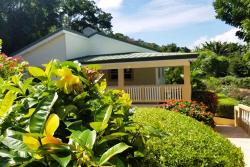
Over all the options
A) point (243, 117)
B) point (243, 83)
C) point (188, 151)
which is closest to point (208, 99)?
point (243, 117)

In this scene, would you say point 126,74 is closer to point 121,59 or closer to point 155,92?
point 121,59

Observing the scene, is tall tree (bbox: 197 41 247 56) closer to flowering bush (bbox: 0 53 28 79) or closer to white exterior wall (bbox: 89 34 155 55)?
white exterior wall (bbox: 89 34 155 55)

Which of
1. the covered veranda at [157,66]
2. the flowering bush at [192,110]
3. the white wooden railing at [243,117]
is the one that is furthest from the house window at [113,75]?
the flowering bush at [192,110]

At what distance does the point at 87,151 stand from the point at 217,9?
36.3 metres

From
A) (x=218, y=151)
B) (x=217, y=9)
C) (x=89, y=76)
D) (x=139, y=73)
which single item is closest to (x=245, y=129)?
(x=139, y=73)

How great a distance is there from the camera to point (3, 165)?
170 cm

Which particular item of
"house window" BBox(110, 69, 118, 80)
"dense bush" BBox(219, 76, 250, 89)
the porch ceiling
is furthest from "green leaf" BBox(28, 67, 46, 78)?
"dense bush" BBox(219, 76, 250, 89)

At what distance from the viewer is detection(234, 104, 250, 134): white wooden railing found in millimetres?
15348

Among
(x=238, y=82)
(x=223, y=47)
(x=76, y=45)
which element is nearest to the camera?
(x=76, y=45)

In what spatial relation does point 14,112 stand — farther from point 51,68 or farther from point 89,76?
point 89,76

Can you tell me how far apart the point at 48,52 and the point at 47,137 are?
23552 mm

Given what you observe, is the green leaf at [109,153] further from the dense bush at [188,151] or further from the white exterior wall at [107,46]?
the white exterior wall at [107,46]

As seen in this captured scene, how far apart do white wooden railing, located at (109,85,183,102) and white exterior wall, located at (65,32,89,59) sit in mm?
5954

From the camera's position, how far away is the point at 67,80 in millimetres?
2070
